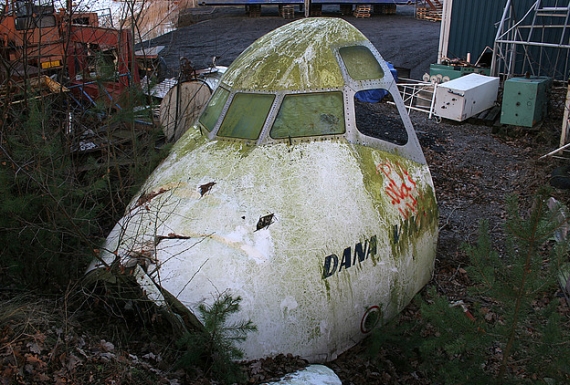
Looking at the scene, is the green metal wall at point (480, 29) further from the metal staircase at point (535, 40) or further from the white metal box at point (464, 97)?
the white metal box at point (464, 97)

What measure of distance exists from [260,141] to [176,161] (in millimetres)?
1102

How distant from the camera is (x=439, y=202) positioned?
1082 cm

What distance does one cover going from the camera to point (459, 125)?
16.3 m

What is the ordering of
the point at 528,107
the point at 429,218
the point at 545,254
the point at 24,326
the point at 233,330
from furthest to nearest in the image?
the point at 528,107, the point at 545,254, the point at 429,218, the point at 233,330, the point at 24,326

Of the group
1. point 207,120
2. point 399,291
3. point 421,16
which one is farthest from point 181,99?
point 421,16

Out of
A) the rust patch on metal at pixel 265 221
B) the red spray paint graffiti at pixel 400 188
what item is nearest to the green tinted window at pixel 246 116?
the rust patch on metal at pixel 265 221

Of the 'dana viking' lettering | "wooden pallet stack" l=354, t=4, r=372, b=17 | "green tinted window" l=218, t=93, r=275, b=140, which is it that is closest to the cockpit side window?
"green tinted window" l=218, t=93, r=275, b=140

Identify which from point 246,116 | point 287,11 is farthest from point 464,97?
point 287,11

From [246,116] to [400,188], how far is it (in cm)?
198

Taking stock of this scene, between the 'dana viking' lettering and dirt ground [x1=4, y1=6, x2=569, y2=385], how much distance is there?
0.99 metres

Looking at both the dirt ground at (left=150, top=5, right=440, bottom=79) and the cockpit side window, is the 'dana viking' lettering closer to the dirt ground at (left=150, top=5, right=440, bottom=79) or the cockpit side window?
the cockpit side window

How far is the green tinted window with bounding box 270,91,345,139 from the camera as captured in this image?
5.65 m

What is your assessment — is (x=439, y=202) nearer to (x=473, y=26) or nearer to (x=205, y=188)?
(x=205, y=188)

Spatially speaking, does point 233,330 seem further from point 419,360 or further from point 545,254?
point 545,254
